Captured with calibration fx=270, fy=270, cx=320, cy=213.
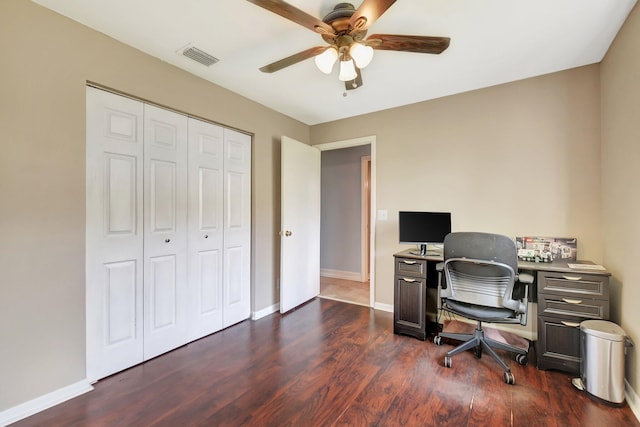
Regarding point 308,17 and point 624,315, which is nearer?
point 308,17

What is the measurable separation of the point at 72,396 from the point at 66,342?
35 cm

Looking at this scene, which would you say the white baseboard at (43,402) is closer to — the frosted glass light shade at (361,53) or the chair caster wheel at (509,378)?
the frosted glass light shade at (361,53)

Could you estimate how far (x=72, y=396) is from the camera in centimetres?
173

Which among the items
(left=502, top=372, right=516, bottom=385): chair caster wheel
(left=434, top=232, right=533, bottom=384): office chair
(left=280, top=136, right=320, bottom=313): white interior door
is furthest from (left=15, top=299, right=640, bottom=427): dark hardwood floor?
(left=280, top=136, right=320, bottom=313): white interior door

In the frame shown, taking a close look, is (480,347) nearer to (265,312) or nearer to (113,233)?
(265,312)

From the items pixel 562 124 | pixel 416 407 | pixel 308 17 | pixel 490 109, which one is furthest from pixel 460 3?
pixel 416 407

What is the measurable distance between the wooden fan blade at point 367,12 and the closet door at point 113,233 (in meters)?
1.74

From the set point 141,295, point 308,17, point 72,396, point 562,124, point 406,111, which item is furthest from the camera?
point 406,111

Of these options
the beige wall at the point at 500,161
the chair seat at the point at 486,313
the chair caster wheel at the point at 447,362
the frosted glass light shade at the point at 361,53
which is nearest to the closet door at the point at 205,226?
the frosted glass light shade at the point at 361,53

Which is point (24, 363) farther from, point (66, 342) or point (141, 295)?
point (141, 295)

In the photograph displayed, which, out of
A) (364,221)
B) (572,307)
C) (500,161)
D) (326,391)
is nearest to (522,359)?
(572,307)

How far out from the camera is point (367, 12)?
53.9 inches

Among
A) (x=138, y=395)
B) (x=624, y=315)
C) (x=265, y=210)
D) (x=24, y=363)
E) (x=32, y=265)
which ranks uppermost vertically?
(x=265, y=210)

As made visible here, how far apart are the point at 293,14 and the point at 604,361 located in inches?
108
